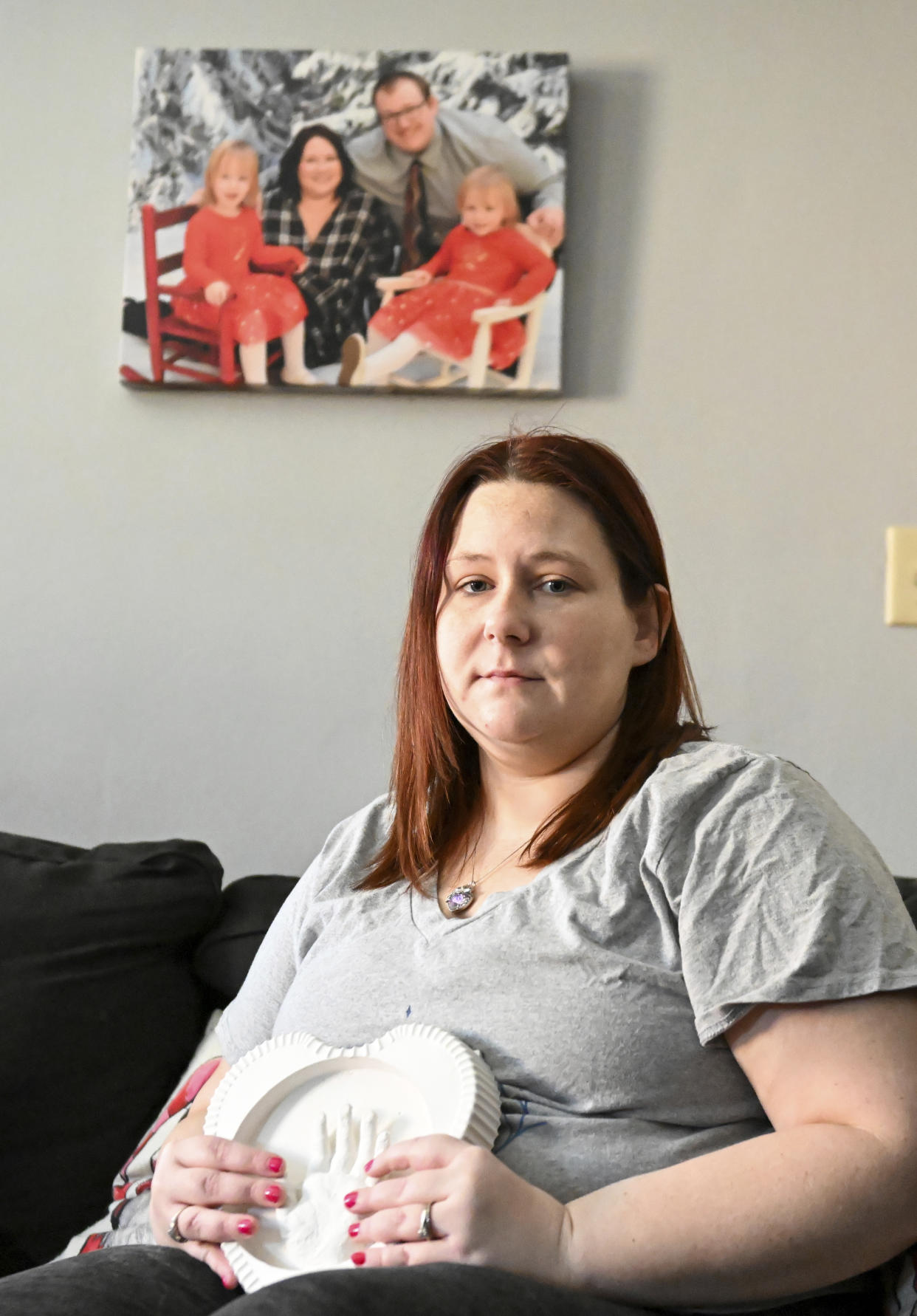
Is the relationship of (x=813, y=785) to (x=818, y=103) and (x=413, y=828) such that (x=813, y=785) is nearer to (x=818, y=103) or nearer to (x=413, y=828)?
(x=413, y=828)

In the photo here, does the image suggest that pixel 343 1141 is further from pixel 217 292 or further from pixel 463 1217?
pixel 217 292

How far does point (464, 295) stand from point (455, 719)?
0.77 m

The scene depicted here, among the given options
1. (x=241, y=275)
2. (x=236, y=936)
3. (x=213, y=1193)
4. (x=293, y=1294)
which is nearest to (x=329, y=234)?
A: (x=241, y=275)

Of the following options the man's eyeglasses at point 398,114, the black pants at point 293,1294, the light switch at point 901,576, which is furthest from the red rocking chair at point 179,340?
the black pants at point 293,1294

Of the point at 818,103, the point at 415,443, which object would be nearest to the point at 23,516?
the point at 415,443

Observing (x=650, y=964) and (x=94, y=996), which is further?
(x=94, y=996)

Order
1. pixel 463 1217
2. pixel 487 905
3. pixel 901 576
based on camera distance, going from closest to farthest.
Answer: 1. pixel 463 1217
2. pixel 487 905
3. pixel 901 576

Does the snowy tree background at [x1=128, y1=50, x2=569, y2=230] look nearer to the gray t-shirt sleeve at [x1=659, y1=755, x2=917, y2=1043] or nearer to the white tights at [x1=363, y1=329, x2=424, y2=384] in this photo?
the white tights at [x1=363, y1=329, x2=424, y2=384]

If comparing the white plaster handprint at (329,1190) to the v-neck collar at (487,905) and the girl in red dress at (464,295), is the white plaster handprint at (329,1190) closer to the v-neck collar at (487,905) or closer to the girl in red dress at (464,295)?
the v-neck collar at (487,905)

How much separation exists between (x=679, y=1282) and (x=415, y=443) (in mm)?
1241

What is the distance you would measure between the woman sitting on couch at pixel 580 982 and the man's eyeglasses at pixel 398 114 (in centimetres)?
82

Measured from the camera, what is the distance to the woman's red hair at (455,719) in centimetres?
111

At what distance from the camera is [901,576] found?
5.52 feet

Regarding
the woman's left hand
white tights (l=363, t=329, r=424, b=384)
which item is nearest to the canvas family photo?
white tights (l=363, t=329, r=424, b=384)
